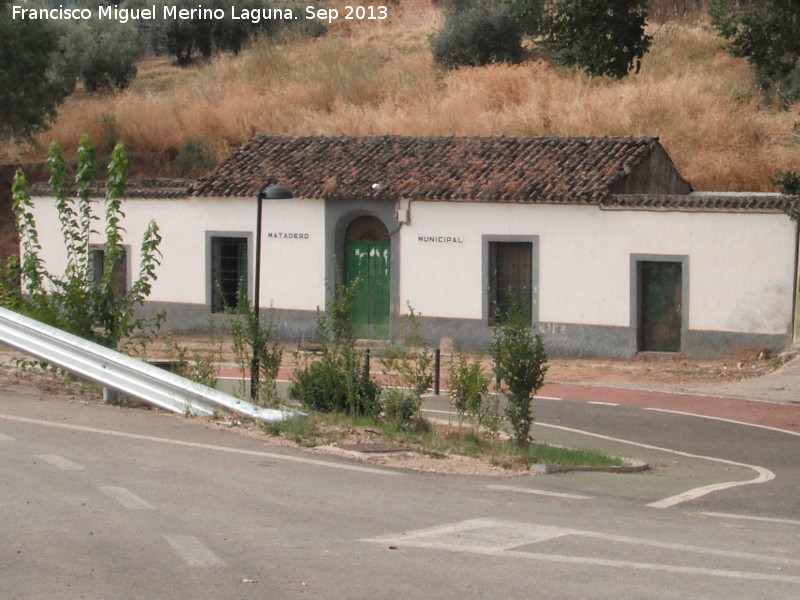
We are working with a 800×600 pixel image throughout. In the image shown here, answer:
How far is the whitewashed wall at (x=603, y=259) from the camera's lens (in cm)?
2278

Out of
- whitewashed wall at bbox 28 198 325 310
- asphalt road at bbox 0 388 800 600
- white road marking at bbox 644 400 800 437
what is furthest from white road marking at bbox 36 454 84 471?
whitewashed wall at bbox 28 198 325 310

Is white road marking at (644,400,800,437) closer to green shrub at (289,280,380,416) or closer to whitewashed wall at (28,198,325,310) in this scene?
green shrub at (289,280,380,416)

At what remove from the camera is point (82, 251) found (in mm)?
15328

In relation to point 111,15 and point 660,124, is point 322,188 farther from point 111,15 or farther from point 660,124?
point 111,15

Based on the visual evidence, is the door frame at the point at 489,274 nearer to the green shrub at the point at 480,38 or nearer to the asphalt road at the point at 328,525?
the asphalt road at the point at 328,525

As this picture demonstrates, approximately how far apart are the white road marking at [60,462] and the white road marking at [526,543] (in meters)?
3.20

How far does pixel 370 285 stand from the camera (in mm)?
27438

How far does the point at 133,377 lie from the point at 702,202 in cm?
1401

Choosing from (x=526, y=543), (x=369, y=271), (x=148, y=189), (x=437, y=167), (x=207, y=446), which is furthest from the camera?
(x=148, y=189)

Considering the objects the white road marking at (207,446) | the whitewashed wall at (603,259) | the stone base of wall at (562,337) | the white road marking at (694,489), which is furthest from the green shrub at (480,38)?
the white road marking at (207,446)

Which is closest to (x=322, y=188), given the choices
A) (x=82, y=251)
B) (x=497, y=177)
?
(x=497, y=177)

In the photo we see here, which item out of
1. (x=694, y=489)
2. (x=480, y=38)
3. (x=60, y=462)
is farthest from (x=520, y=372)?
(x=480, y=38)

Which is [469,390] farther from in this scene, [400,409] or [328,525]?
[328,525]

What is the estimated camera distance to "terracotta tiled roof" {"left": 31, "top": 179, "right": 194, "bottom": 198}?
29.0 metres
